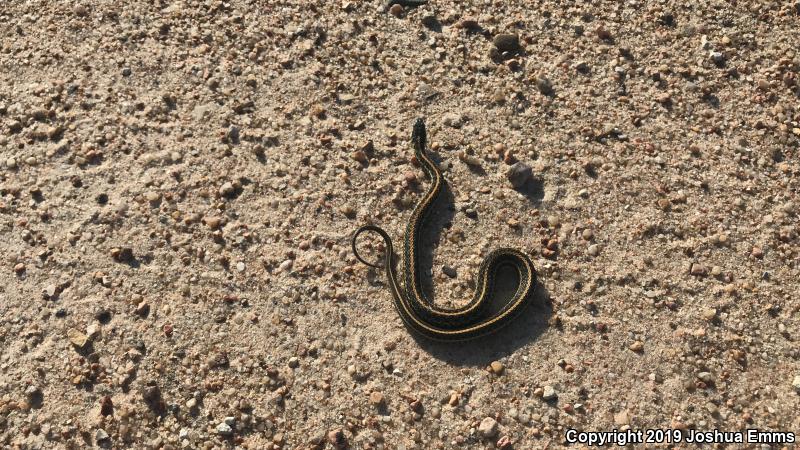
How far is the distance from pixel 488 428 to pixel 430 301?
1262 mm

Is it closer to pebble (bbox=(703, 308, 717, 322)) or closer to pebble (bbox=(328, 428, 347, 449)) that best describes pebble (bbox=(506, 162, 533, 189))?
pebble (bbox=(703, 308, 717, 322))

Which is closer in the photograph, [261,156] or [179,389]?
[179,389]

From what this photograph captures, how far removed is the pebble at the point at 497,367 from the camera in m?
6.17

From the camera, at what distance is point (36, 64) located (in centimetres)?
833

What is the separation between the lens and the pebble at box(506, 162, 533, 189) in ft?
23.4

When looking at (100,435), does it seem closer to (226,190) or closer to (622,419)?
(226,190)

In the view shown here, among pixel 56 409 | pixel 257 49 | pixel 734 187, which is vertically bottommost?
pixel 56 409

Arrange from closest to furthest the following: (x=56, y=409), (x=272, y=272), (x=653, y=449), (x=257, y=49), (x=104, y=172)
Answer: (x=653, y=449), (x=56, y=409), (x=272, y=272), (x=104, y=172), (x=257, y=49)

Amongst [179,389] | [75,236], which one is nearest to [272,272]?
[179,389]

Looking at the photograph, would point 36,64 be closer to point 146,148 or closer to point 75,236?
point 146,148

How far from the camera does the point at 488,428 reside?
5.90 m

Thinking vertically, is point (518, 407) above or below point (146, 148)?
below

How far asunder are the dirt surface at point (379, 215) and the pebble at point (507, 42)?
0.12 ft

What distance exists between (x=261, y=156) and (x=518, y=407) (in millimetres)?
3596
